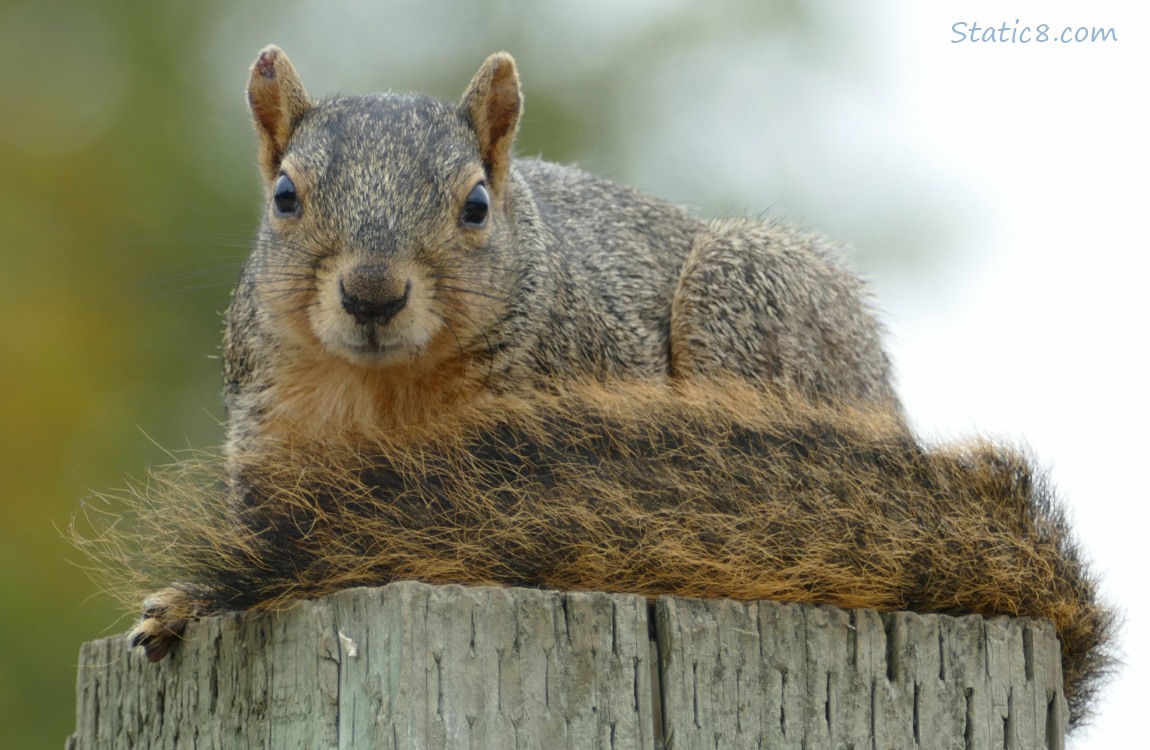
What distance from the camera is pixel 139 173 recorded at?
559 centimetres

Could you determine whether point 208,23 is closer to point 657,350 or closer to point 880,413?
point 657,350

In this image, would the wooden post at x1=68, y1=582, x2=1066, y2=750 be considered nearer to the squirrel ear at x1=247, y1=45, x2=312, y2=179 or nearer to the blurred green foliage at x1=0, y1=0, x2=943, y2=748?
the squirrel ear at x1=247, y1=45, x2=312, y2=179

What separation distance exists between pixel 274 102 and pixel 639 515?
1.11 metres

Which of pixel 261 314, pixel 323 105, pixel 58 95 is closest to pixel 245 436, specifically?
pixel 261 314

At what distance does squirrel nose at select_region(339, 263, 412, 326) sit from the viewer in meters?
2.04

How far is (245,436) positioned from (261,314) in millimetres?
228

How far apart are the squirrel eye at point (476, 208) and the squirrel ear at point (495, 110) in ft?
0.52

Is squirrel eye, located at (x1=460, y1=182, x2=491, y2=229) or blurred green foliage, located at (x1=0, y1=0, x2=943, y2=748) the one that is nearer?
squirrel eye, located at (x1=460, y1=182, x2=491, y2=229)

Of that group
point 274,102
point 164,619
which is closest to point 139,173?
point 274,102

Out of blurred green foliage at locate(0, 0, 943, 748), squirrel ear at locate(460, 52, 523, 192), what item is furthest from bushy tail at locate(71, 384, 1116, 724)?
blurred green foliage at locate(0, 0, 943, 748)

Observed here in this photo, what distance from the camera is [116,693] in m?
1.95

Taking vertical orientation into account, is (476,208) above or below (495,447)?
above

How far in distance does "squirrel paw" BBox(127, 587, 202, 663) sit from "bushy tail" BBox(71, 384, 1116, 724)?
0.08ft

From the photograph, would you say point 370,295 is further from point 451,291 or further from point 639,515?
point 639,515
